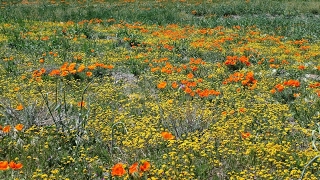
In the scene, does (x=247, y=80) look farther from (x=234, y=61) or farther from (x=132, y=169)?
(x=132, y=169)

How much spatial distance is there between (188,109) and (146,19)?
9817 mm

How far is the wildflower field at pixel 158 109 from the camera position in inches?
154

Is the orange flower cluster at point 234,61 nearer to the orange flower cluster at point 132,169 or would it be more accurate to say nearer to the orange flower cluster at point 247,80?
the orange flower cluster at point 247,80

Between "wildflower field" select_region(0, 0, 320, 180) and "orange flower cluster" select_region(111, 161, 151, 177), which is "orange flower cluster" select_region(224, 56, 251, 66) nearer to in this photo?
"wildflower field" select_region(0, 0, 320, 180)

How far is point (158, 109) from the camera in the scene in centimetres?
526

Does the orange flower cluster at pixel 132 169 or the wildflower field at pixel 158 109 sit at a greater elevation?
the orange flower cluster at pixel 132 169

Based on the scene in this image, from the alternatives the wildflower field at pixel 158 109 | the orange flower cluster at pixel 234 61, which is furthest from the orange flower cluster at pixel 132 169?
the orange flower cluster at pixel 234 61

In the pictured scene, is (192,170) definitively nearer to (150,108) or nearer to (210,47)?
(150,108)

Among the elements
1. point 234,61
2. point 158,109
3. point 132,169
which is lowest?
point 234,61

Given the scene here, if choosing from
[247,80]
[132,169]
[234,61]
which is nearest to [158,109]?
[247,80]

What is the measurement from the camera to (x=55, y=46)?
30.3 feet

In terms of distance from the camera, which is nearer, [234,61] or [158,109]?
[158,109]

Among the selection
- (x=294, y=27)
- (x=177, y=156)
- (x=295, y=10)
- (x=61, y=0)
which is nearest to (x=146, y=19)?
(x=294, y=27)

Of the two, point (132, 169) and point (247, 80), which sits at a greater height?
point (132, 169)
